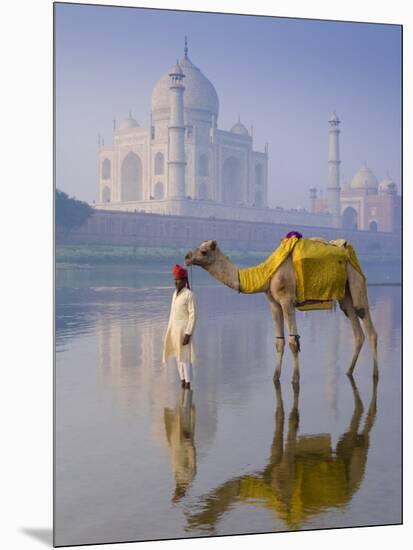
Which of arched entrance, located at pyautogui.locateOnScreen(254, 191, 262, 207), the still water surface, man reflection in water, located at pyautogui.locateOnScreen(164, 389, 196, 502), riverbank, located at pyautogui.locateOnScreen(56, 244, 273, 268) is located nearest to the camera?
the still water surface

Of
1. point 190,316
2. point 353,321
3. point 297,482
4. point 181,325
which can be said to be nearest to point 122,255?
point 353,321

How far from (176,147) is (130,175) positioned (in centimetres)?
463

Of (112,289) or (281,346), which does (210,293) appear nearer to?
(112,289)

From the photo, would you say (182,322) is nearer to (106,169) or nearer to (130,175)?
(106,169)

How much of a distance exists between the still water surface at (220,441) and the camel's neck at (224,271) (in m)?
0.68

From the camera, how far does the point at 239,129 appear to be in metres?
35.2

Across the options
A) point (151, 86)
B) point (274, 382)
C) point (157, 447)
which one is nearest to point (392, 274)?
point (151, 86)

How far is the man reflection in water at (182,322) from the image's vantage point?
239 inches

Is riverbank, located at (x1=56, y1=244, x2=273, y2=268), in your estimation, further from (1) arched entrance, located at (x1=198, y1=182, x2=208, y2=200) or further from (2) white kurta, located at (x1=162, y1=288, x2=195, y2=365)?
(2) white kurta, located at (x1=162, y1=288, x2=195, y2=365)

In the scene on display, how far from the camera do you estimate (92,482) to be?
428 centimetres

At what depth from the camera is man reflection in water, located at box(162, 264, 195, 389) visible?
607cm

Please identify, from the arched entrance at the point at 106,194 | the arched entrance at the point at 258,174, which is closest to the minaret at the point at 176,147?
the arched entrance at the point at 106,194

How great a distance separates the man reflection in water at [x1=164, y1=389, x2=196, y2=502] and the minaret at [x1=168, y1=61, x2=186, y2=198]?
22.4 meters

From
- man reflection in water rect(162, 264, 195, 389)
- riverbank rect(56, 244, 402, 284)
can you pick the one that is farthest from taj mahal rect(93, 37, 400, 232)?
man reflection in water rect(162, 264, 195, 389)
